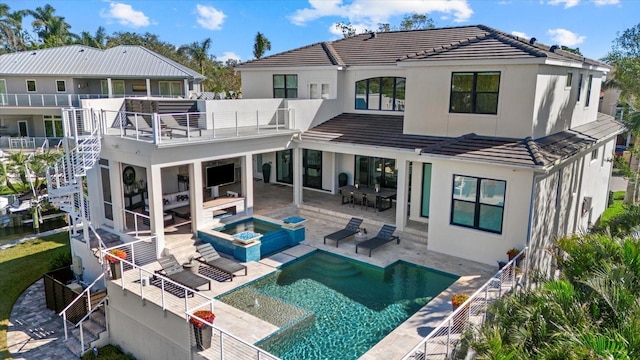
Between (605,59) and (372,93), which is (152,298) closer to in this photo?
(372,93)

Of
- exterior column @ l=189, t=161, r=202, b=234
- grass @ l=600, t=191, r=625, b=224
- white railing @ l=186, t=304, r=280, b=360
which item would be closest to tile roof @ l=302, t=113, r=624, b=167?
grass @ l=600, t=191, r=625, b=224

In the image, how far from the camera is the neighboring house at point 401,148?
1521 cm

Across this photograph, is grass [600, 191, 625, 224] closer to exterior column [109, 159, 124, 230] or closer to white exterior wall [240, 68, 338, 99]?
white exterior wall [240, 68, 338, 99]

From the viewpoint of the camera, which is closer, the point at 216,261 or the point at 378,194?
the point at 216,261

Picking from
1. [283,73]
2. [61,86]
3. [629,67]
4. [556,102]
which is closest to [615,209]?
[629,67]

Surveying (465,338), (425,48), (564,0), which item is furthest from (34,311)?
(564,0)

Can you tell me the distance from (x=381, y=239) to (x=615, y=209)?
20.1m

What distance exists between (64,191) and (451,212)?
14.5m

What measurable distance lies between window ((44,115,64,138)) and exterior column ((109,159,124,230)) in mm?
26094

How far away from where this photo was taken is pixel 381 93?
76.2 feet

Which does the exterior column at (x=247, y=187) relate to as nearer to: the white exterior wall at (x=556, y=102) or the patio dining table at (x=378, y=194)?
the patio dining table at (x=378, y=194)

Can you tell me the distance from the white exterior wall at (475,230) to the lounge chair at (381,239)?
1.51 metres

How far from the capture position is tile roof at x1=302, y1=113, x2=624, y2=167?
48.8 feet

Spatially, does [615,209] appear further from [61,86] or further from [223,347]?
[61,86]
